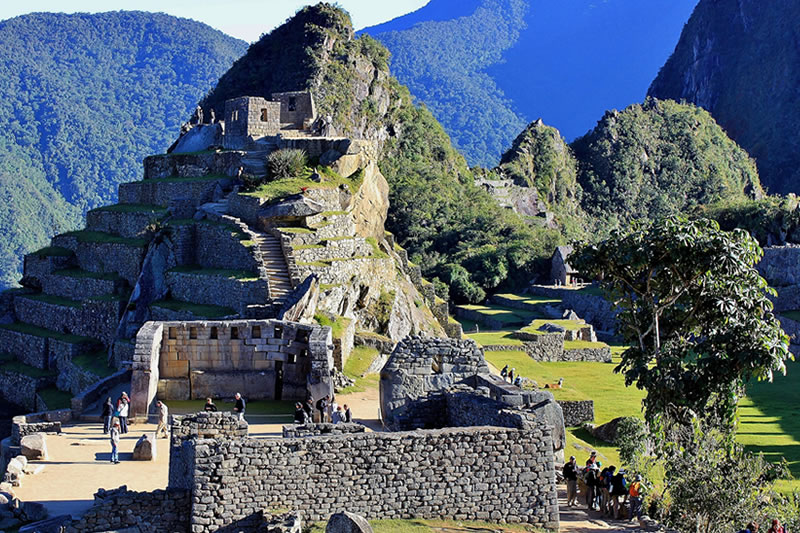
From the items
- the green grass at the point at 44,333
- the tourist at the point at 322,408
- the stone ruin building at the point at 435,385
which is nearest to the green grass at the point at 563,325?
the green grass at the point at 44,333

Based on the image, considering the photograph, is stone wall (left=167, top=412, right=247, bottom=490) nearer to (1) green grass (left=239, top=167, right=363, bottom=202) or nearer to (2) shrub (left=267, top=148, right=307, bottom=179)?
(1) green grass (left=239, top=167, right=363, bottom=202)

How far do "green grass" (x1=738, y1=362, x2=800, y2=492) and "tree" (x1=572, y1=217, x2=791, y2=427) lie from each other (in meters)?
4.25

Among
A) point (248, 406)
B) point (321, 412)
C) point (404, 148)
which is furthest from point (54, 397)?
point (404, 148)

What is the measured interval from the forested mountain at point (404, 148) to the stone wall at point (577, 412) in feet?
139

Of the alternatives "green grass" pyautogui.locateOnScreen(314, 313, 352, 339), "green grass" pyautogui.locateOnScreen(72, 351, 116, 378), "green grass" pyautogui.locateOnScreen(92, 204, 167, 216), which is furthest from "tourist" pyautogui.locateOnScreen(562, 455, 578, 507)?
"green grass" pyautogui.locateOnScreen(92, 204, 167, 216)

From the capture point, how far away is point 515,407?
14.6m

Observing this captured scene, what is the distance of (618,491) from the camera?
16.6 m

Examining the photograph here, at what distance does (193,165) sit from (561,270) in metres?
40.6

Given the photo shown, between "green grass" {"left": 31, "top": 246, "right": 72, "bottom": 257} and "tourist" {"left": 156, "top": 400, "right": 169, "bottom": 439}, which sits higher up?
"green grass" {"left": 31, "top": 246, "right": 72, "bottom": 257}

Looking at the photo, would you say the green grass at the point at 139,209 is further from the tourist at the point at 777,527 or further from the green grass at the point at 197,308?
the tourist at the point at 777,527

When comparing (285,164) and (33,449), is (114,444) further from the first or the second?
(285,164)

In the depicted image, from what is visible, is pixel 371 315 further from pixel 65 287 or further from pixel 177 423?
pixel 177 423

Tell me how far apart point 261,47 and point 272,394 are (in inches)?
3566

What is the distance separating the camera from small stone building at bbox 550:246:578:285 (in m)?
78.8
